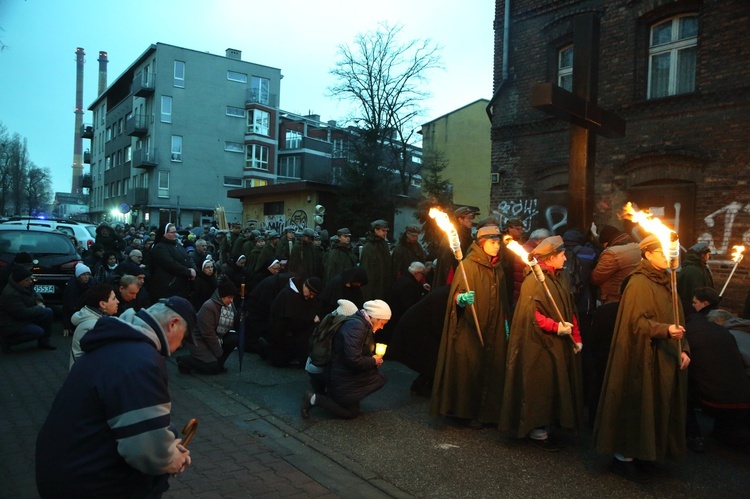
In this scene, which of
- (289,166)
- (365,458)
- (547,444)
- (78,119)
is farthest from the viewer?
(78,119)

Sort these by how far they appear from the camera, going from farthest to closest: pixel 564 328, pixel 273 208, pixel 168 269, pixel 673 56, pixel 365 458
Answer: pixel 273 208, pixel 673 56, pixel 168 269, pixel 365 458, pixel 564 328

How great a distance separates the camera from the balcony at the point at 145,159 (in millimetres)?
51781

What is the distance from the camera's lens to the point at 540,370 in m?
5.28

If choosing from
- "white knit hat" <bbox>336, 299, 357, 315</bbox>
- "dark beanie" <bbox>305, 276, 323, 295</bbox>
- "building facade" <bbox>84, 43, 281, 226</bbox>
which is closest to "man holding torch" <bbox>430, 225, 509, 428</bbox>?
"white knit hat" <bbox>336, 299, 357, 315</bbox>

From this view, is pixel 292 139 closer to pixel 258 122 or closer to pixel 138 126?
pixel 258 122

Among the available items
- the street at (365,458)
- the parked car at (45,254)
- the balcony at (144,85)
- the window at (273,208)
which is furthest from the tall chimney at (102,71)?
the street at (365,458)

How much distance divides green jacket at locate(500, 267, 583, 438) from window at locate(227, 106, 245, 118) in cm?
5377

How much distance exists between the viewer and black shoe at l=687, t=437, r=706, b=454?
5492mm

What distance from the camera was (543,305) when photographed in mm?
5316

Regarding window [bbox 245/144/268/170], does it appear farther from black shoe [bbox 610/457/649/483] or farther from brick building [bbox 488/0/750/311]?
black shoe [bbox 610/457/649/483]

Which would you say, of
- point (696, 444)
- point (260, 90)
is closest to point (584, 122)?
point (696, 444)

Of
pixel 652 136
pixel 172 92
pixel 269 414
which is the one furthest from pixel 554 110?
pixel 172 92

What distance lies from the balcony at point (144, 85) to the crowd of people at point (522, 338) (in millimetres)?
47527

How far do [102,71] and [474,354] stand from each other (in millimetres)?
102452
